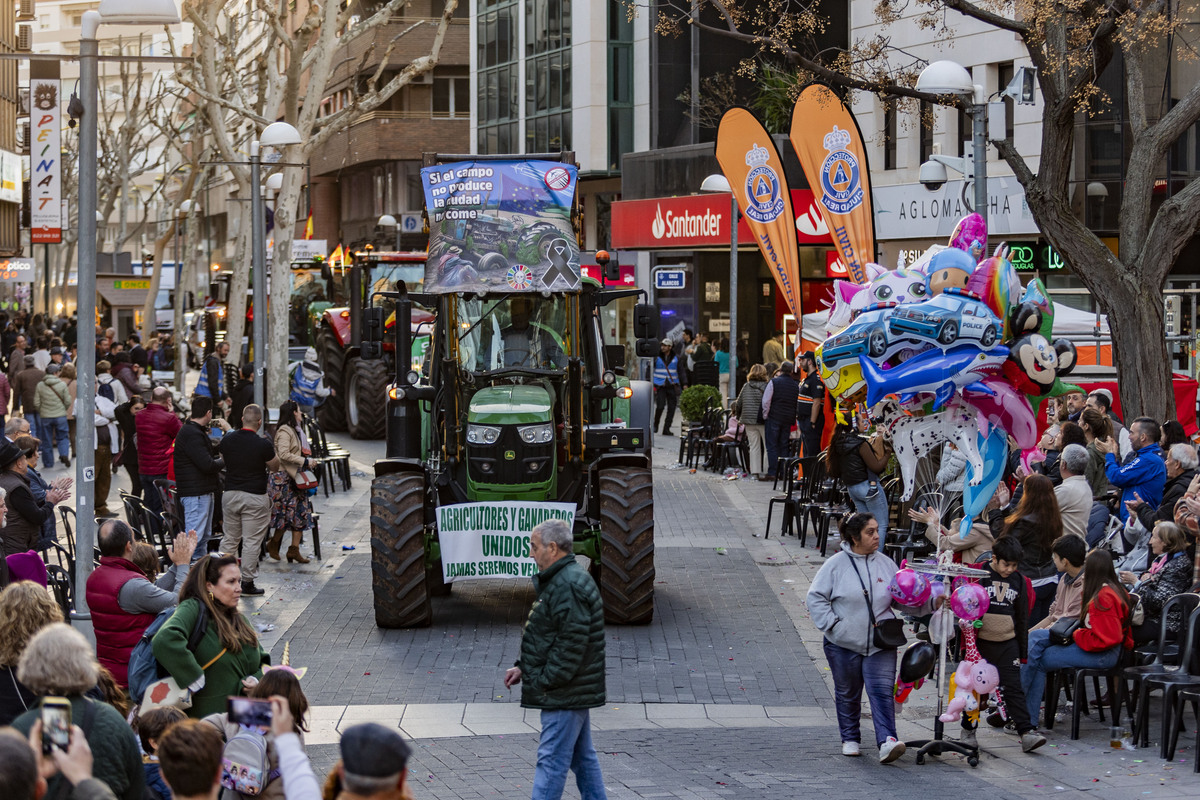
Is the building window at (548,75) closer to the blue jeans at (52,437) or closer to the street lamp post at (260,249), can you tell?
the blue jeans at (52,437)

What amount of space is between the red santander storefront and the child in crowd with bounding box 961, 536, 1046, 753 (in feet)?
86.7

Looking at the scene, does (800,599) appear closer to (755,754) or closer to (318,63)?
(755,754)

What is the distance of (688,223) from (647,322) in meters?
22.4

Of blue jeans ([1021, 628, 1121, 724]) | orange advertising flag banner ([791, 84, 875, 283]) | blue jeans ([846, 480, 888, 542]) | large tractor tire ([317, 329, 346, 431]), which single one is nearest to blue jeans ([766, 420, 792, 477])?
orange advertising flag banner ([791, 84, 875, 283])

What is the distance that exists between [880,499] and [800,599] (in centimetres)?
158

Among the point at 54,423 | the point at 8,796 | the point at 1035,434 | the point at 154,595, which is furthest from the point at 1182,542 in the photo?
the point at 54,423

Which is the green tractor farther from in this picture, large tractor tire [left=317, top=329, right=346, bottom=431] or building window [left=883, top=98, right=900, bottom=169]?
building window [left=883, top=98, right=900, bottom=169]

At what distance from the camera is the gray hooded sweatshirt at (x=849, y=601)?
9.37 m

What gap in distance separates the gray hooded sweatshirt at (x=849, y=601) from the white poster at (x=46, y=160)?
1131 inches

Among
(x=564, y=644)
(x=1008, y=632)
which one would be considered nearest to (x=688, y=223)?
(x=1008, y=632)

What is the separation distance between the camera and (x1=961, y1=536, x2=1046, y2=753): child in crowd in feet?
31.8

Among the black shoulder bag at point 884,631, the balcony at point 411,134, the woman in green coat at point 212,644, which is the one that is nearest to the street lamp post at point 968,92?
the black shoulder bag at point 884,631

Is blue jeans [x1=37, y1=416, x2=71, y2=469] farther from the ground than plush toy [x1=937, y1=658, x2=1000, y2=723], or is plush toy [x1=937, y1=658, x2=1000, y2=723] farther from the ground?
blue jeans [x1=37, y1=416, x2=71, y2=469]

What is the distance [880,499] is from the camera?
1597 centimetres
